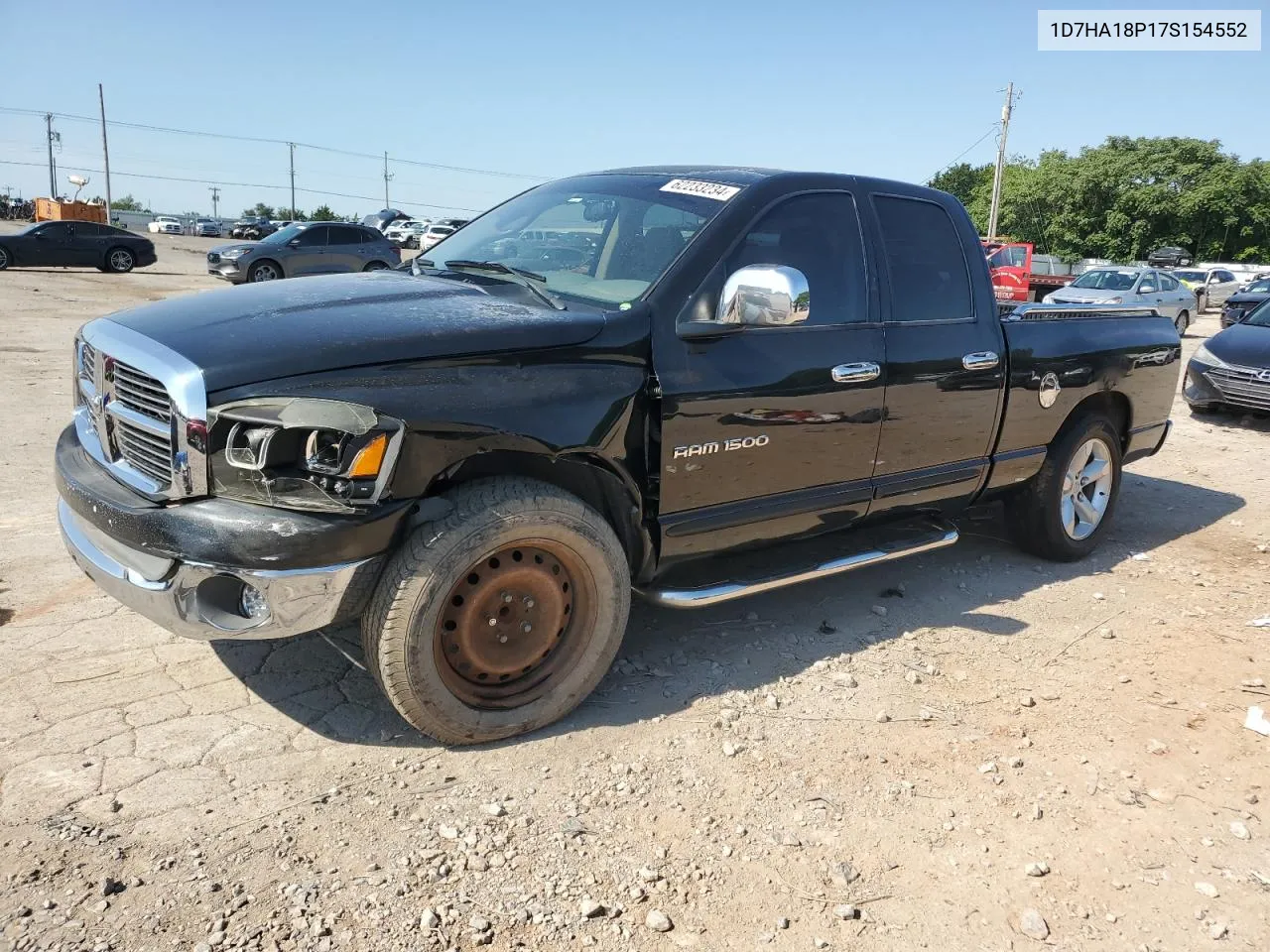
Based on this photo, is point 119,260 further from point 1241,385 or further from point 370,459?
point 370,459

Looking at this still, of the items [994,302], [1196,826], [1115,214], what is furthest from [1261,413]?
[1115,214]

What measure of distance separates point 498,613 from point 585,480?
551 millimetres

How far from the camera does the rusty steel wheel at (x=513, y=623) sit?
3.09 meters

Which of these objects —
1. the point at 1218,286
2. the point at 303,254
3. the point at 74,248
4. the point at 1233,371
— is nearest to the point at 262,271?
the point at 303,254

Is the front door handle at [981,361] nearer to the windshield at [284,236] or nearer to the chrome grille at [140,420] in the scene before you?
the chrome grille at [140,420]

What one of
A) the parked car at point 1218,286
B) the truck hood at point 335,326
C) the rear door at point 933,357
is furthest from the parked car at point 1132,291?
the truck hood at point 335,326

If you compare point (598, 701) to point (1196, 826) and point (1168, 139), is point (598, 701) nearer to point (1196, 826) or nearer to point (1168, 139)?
point (1196, 826)

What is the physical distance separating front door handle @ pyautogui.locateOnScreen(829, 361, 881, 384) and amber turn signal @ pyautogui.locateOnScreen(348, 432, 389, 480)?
1.89m

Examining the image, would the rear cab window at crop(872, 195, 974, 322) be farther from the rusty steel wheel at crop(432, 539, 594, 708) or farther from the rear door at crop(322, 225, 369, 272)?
the rear door at crop(322, 225, 369, 272)

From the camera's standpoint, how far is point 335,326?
3000 millimetres

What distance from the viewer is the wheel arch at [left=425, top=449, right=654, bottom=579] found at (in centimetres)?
308

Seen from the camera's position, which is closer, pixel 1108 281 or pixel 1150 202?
pixel 1108 281

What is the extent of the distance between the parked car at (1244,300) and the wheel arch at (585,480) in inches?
733

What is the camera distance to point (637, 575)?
11.9 feet
